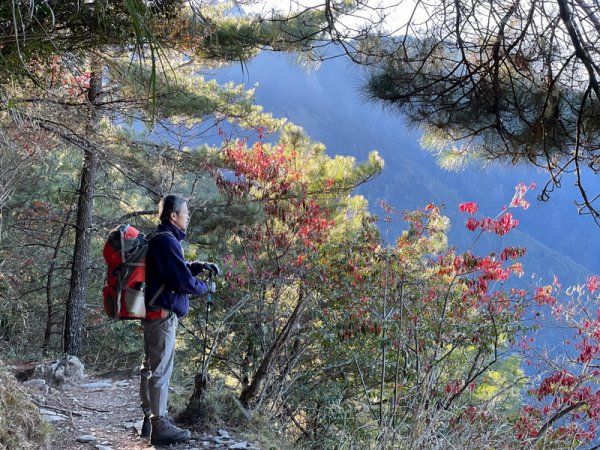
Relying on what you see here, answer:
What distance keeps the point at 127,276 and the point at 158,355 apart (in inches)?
19.1

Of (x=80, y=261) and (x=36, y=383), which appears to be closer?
(x=36, y=383)

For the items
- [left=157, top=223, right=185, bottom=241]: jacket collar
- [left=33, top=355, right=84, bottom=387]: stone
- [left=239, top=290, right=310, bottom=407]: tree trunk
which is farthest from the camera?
[left=33, top=355, right=84, bottom=387]: stone

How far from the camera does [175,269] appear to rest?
109 inches

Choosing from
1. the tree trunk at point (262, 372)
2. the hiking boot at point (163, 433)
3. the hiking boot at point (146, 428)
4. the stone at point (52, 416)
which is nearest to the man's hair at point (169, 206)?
the hiking boot at point (163, 433)

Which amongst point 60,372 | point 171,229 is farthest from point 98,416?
point 171,229

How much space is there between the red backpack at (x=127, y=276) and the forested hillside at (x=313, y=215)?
0.85 meters

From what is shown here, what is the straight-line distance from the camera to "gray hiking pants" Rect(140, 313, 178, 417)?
2.89 metres

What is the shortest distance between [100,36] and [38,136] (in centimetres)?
240

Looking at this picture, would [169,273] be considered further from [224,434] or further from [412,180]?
[412,180]

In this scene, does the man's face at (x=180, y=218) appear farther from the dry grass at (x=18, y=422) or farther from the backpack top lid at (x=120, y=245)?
the dry grass at (x=18, y=422)

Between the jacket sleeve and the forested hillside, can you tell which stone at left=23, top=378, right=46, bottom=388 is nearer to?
the forested hillside

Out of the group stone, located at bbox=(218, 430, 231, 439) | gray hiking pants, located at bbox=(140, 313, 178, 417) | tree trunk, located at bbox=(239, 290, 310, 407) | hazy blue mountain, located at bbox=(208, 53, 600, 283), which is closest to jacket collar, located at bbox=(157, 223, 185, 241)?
gray hiking pants, located at bbox=(140, 313, 178, 417)

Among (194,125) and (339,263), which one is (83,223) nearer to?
(194,125)

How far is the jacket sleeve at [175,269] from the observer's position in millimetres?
2770
